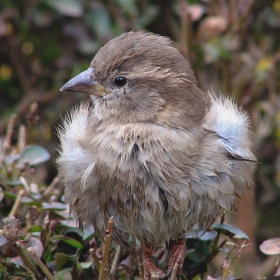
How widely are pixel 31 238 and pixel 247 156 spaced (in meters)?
1.06

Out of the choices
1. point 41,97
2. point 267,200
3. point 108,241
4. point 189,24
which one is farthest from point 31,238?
point 267,200

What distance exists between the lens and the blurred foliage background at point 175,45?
442cm

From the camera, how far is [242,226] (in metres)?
4.85

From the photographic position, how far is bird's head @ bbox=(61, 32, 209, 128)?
2.84 meters

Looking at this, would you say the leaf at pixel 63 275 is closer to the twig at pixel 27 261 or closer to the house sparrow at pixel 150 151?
the twig at pixel 27 261

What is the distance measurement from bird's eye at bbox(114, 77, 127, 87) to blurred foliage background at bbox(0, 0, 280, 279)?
140 centimetres

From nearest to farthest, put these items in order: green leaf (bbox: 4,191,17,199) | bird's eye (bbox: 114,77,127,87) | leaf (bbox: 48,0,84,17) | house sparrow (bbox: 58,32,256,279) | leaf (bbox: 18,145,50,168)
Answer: house sparrow (bbox: 58,32,256,279) < green leaf (bbox: 4,191,17,199) < bird's eye (bbox: 114,77,127,87) < leaf (bbox: 18,145,50,168) < leaf (bbox: 48,0,84,17)

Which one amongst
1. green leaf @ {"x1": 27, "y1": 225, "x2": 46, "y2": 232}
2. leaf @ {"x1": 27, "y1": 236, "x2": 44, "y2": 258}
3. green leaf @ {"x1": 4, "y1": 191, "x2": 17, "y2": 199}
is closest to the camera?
leaf @ {"x1": 27, "y1": 236, "x2": 44, "y2": 258}

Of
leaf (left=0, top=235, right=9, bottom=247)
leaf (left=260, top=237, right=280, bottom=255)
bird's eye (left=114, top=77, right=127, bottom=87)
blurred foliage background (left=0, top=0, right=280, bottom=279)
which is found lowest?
leaf (left=0, top=235, right=9, bottom=247)

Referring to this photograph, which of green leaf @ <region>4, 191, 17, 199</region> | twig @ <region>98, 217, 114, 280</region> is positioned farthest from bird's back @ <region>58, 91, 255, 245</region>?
twig @ <region>98, 217, 114, 280</region>

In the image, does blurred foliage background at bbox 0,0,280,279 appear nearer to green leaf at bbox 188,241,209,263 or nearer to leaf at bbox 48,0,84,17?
leaf at bbox 48,0,84,17

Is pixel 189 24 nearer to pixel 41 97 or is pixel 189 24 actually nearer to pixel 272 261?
pixel 41 97

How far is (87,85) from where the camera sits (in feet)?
9.57

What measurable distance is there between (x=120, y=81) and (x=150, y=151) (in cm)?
42
